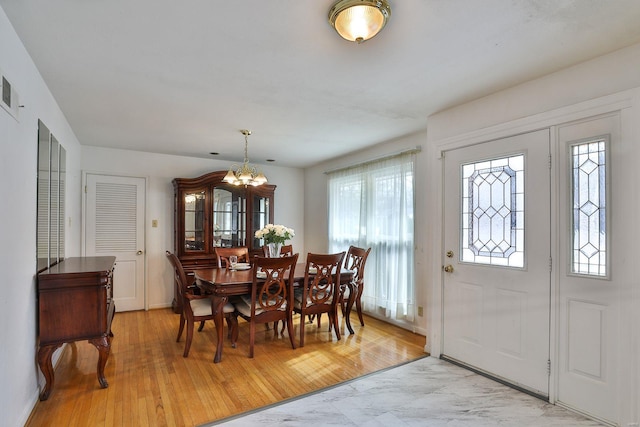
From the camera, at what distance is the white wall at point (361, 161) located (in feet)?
12.5

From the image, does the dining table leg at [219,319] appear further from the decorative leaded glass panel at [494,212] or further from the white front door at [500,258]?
the decorative leaded glass panel at [494,212]

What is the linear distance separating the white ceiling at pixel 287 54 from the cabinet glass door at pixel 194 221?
1.64 m

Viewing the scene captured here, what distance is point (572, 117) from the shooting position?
7.31 ft

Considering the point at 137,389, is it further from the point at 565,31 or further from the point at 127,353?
the point at 565,31

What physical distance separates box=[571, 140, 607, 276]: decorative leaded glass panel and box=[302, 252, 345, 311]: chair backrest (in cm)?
201

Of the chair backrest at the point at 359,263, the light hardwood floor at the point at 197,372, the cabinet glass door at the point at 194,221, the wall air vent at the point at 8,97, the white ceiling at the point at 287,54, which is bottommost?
the light hardwood floor at the point at 197,372

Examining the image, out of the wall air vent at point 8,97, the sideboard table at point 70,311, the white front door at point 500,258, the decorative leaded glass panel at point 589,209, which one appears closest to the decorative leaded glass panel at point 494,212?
the white front door at point 500,258

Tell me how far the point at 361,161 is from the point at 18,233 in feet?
12.4

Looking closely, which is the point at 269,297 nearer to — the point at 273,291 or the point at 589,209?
the point at 273,291

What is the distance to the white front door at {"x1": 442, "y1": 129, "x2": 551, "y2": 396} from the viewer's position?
2.41 m

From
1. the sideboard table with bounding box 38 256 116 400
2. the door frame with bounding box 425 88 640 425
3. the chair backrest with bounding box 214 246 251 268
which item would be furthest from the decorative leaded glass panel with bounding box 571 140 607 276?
the chair backrest with bounding box 214 246 251 268

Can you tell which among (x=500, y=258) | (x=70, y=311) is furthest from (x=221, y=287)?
(x=500, y=258)

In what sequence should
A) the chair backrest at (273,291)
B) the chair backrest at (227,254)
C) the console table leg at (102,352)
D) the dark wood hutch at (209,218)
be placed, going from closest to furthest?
the console table leg at (102,352) < the chair backrest at (273,291) < the chair backrest at (227,254) < the dark wood hutch at (209,218)

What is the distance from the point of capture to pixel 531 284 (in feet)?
8.04
